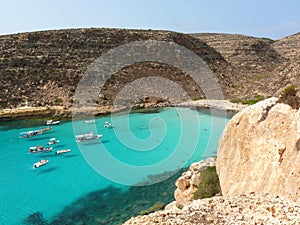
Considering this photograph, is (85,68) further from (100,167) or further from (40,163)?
(100,167)

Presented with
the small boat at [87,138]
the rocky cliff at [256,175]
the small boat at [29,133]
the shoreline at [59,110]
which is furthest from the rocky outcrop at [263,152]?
the shoreline at [59,110]

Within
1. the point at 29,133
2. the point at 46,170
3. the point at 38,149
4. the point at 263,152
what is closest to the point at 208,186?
the point at 263,152

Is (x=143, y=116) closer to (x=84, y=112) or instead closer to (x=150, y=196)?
(x=84, y=112)

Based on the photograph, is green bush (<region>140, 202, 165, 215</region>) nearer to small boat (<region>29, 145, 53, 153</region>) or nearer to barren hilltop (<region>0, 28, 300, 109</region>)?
small boat (<region>29, 145, 53, 153</region>)

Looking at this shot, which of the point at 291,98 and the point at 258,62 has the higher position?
the point at 258,62

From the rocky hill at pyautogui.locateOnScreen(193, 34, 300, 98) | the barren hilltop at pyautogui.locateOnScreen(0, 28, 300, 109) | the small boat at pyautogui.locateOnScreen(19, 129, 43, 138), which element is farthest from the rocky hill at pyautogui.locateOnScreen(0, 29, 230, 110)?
the small boat at pyautogui.locateOnScreen(19, 129, 43, 138)

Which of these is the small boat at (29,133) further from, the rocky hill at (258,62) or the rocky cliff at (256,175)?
the rocky hill at (258,62)
